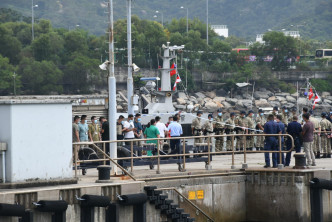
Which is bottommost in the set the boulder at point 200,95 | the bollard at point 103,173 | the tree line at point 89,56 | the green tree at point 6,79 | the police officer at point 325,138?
the bollard at point 103,173

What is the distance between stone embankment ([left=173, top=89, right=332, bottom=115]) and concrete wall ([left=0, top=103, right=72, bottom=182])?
292 ft

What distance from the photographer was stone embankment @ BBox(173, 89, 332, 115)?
11569cm

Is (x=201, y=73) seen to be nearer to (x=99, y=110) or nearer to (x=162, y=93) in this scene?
(x=162, y=93)

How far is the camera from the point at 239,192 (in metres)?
24.5

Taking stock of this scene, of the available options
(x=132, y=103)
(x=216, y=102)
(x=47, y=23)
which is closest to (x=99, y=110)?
(x=132, y=103)

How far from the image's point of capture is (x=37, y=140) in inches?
766

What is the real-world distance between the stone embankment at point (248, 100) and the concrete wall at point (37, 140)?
88932mm

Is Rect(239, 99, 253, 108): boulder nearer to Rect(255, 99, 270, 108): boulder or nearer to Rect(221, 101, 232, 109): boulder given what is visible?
Rect(255, 99, 270, 108): boulder

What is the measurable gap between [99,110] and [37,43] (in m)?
90.7

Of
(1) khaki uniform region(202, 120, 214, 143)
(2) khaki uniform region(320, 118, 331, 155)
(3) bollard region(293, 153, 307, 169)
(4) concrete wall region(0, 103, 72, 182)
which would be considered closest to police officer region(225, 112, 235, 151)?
(1) khaki uniform region(202, 120, 214, 143)

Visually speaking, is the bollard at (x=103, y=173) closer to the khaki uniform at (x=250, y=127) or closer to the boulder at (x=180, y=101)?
the khaki uniform at (x=250, y=127)

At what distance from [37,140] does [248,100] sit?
106 metres

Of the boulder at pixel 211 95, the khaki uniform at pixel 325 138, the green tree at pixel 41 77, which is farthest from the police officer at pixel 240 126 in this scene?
the boulder at pixel 211 95

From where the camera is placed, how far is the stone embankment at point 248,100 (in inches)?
4555
